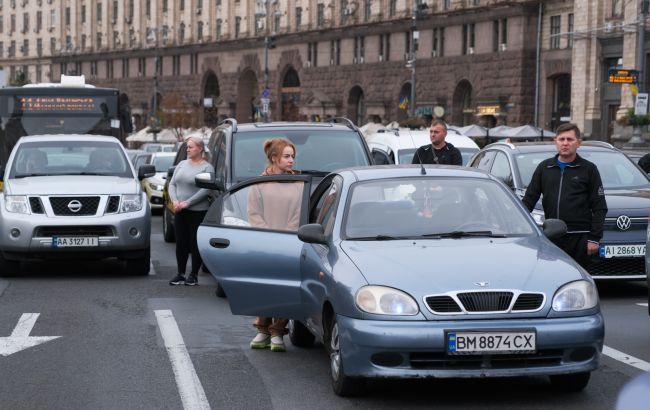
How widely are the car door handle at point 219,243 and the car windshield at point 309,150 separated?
494 cm

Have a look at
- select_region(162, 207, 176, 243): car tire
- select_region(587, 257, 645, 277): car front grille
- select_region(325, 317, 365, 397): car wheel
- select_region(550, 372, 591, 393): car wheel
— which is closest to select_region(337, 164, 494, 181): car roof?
select_region(325, 317, 365, 397): car wheel

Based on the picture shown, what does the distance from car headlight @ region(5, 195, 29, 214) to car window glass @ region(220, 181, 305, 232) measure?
6401mm

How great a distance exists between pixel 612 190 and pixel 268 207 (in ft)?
19.9

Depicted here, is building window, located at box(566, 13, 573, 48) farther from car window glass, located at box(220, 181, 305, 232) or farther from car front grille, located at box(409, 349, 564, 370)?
car front grille, located at box(409, 349, 564, 370)

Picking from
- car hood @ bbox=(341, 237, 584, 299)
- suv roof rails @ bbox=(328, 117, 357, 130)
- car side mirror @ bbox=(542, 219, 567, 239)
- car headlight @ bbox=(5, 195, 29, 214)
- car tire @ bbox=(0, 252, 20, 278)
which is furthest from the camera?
car tire @ bbox=(0, 252, 20, 278)

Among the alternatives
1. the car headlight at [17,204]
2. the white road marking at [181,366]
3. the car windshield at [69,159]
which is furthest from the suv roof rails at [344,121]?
the white road marking at [181,366]

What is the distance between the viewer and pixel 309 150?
14.8 meters

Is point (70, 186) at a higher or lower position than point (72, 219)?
higher

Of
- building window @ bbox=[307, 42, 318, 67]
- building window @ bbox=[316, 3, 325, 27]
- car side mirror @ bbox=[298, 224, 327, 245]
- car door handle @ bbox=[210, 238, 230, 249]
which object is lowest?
car door handle @ bbox=[210, 238, 230, 249]

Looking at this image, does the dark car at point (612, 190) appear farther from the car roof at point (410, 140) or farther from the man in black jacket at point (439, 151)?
the car roof at point (410, 140)

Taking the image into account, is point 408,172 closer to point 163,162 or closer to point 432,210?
point 432,210

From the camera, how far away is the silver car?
51.0ft

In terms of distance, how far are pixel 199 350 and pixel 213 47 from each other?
8871cm

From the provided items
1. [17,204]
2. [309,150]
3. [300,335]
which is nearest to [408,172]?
[300,335]
